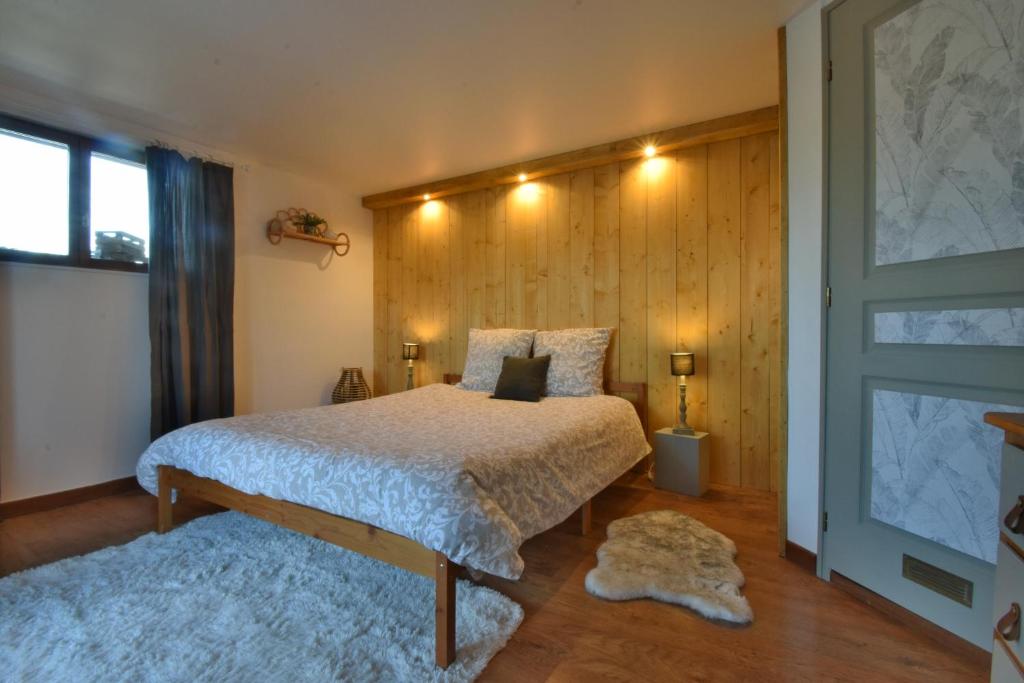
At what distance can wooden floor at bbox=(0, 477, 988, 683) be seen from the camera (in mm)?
1374

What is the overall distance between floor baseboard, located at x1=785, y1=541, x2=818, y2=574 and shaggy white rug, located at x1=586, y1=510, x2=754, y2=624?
0.75ft

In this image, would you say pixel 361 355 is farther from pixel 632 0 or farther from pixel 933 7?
pixel 933 7

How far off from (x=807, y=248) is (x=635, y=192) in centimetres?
160

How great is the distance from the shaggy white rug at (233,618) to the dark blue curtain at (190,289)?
1.33 metres

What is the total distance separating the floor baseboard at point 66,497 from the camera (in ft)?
8.45

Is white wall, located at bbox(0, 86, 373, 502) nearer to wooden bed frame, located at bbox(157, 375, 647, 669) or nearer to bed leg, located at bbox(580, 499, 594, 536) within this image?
wooden bed frame, located at bbox(157, 375, 647, 669)

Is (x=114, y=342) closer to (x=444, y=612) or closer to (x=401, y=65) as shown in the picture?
(x=401, y=65)

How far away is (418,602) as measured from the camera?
172 cm

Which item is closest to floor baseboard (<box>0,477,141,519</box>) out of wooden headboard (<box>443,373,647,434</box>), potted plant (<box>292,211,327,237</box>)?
potted plant (<box>292,211,327,237</box>)

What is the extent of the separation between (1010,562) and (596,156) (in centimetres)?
307

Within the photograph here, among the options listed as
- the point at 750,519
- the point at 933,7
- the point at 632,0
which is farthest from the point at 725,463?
the point at 632,0

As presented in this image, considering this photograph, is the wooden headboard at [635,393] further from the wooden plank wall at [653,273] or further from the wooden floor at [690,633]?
the wooden floor at [690,633]

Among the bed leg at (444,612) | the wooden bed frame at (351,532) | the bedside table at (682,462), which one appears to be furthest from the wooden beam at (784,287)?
the bed leg at (444,612)

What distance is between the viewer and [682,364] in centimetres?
297
